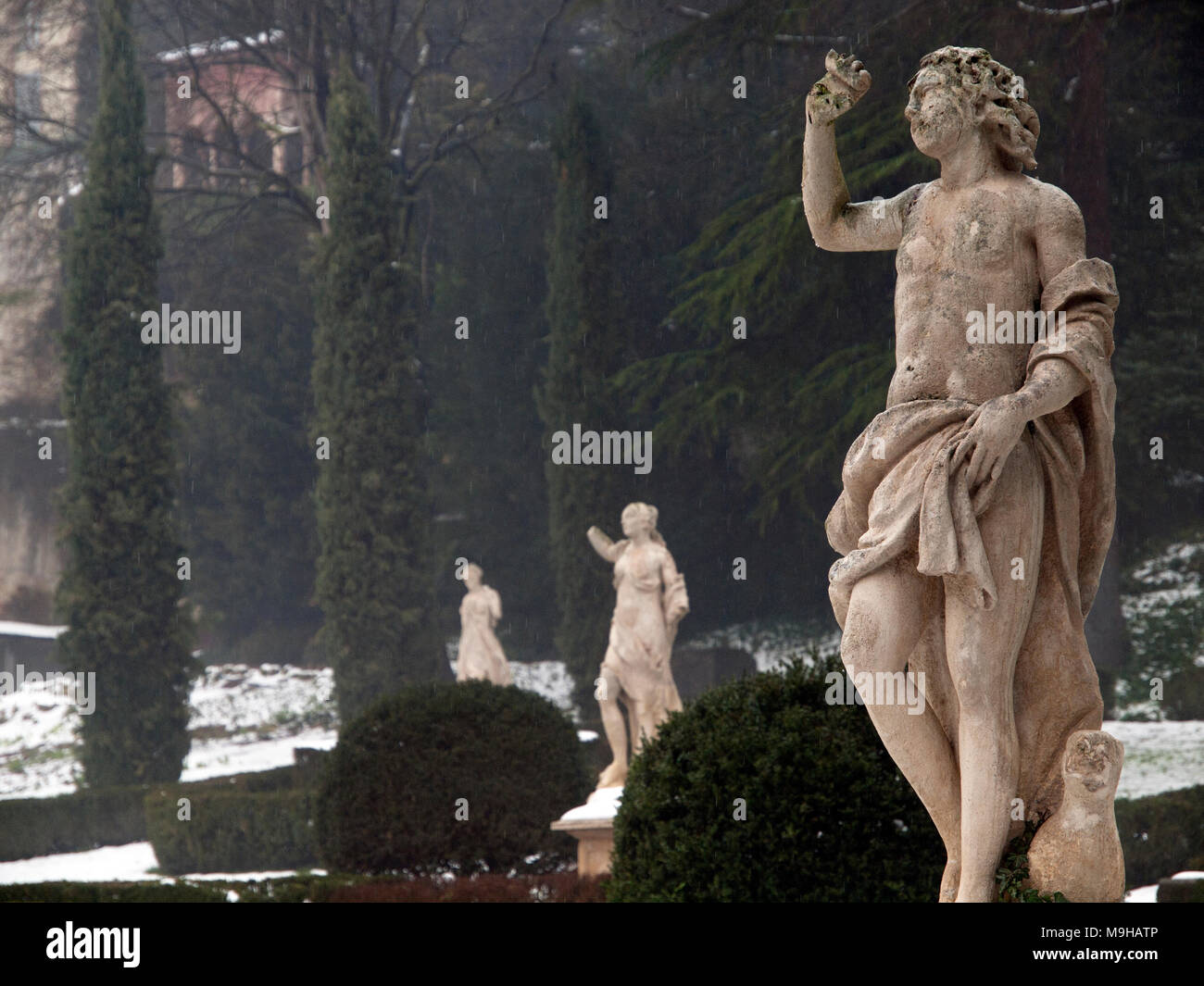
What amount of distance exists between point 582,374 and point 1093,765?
19.5 metres

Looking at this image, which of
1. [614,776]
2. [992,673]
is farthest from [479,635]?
[992,673]

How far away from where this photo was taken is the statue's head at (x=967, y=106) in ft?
13.0

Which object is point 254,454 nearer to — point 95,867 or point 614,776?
point 95,867

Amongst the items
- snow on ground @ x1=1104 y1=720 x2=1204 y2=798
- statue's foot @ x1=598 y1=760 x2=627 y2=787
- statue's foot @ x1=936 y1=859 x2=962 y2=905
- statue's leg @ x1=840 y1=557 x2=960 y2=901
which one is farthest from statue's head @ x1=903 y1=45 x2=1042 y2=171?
snow on ground @ x1=1104 y1=720 x2=1204 y2=798

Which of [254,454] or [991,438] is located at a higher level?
[254,454]

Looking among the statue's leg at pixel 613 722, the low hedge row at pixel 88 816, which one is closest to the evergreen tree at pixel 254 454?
the low hedge row at pixel 88 816

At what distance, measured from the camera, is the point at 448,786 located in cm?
994

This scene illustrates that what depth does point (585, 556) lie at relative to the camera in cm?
2228
